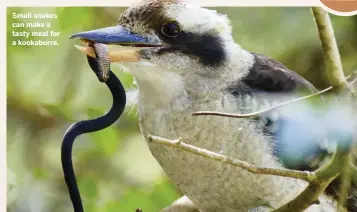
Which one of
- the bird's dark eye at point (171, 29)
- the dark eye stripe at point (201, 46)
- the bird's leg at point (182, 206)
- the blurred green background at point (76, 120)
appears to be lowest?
the bird's leg at point (182, 206)

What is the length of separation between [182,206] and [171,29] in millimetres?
423

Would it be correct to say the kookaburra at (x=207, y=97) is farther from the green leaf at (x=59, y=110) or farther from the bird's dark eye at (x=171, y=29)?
the green leaf at (x=59, y=110)

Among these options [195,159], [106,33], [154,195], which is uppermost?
[106,33]

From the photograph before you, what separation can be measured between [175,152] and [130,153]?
150 millimetres

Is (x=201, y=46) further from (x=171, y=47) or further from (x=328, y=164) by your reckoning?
(x=328, y=164)

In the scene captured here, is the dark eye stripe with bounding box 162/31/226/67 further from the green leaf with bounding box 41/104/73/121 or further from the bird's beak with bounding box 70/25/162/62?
the green leaf with bounding box 41/104/73/121

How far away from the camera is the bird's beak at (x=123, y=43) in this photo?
106 centimetres

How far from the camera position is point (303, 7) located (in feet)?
3.92

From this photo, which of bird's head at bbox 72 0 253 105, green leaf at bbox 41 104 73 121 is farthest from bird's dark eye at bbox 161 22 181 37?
green leaf at bbox 41 104 73 121

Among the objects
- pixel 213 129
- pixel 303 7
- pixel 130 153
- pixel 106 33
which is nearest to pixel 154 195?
pixel 130 153

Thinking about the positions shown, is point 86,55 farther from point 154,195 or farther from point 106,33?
point 154,195

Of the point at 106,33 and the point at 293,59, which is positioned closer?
the point at 106,33

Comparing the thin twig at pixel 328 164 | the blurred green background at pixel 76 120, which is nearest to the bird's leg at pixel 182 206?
the blurred green background at pixel 76 120

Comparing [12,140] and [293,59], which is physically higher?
[293,59]
